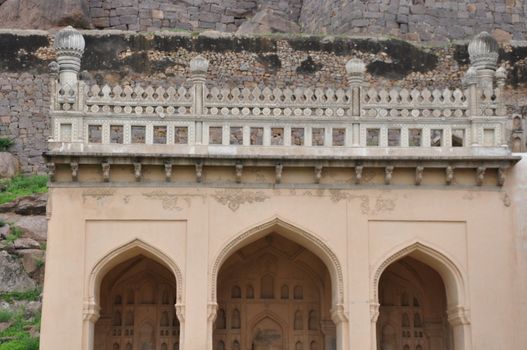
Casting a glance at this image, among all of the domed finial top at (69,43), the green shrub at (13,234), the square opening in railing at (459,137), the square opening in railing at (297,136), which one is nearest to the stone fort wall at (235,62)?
the green shrub at (13,234)

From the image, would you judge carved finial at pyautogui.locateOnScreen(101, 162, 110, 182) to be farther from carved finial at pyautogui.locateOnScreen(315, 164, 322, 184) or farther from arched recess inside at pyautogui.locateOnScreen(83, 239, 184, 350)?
carved finial at pyautogui.locateOnScreen(315, 164, 322, 184)

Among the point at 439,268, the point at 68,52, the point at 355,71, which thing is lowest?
the point at 439,268

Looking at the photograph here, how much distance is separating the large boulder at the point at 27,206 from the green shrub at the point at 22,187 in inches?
11.9

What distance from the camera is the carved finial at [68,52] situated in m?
20.5

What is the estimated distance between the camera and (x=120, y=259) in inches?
805

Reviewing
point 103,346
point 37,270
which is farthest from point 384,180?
point 37,270

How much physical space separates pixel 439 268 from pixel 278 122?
341 cm

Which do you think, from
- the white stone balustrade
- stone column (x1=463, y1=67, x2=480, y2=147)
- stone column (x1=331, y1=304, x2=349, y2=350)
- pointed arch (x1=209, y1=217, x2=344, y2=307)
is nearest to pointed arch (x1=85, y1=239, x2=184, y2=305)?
pointed arch (x1=209, y1=217, x2=344, y2=307)

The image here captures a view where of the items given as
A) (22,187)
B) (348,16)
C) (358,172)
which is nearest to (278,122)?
(358,172)

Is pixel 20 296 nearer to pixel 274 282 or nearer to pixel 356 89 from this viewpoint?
pixel 274 282

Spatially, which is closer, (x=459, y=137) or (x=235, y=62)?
(x=459, y=137)

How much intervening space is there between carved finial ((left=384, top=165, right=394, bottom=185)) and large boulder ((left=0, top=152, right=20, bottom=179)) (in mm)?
13452

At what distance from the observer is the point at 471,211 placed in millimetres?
20500

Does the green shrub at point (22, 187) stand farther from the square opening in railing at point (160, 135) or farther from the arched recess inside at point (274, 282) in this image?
the arched recess inside at point (274, 282)
